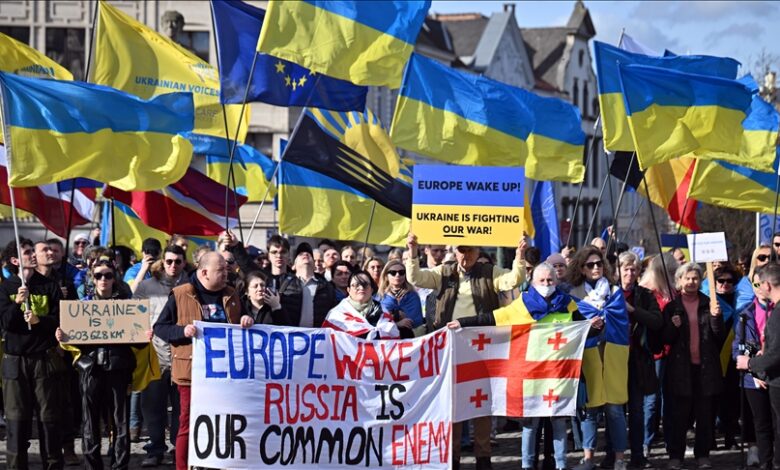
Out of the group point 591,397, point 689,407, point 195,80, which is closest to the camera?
point 591,397

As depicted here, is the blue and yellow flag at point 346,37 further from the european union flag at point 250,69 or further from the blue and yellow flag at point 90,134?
the blue and yellow flag at point 90,134

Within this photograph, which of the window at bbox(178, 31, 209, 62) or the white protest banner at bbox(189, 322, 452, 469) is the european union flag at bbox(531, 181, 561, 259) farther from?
the window at bbox(178, 31, 209, 62)

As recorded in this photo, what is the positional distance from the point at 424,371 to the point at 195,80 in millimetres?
6903

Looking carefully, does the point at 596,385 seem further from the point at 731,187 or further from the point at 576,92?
the point at 576,92

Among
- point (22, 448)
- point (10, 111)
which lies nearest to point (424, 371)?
point (22, 448)

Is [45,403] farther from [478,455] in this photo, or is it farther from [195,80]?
[195,80]

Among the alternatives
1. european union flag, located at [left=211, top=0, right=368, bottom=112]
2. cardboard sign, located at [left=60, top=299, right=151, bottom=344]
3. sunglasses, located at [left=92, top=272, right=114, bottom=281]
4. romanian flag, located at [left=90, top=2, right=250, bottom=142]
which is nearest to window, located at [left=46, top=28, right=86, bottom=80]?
romanian flag, located at [left=90, top=2, right=250, bottom=142]

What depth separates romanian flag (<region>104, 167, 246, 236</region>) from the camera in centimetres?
1497

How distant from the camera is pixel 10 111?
1049cm

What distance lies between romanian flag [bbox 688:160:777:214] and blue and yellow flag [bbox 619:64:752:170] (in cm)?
212

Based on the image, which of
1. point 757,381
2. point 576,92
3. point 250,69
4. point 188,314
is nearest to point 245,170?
point 250,69

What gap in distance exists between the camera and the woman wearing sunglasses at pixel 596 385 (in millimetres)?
10484

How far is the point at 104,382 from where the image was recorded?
9836 mm

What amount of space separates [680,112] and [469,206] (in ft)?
12.2
